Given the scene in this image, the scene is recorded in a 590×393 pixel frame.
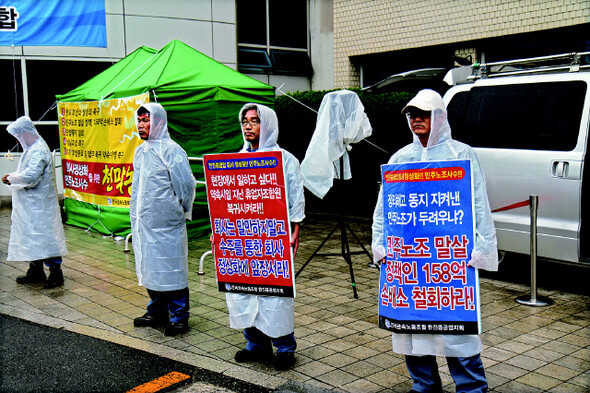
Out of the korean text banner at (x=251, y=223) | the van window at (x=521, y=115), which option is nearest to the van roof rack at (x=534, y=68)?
the van window at (x=521, y=115)

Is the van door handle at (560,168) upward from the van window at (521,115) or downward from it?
downward

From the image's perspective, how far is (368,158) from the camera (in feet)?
36.1

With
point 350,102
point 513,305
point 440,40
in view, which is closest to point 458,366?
point 513,305

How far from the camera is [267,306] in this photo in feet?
14.7

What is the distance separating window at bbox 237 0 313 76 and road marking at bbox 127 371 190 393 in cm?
1318

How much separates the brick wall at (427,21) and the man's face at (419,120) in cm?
A: 842

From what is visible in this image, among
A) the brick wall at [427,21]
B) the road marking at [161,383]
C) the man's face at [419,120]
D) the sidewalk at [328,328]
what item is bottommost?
the road marking at [161,383]

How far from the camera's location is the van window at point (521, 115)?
617 centimetres

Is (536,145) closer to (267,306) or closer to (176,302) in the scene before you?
(267,306)

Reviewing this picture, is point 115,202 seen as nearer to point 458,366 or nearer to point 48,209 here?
point 48,209

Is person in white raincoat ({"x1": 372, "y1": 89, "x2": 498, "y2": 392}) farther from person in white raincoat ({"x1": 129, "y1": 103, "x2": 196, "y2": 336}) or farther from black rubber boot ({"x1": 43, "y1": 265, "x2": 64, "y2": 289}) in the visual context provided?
black rubber boot ({"x1": 43, "y1": 265, "x2": 64, "y2": 289})

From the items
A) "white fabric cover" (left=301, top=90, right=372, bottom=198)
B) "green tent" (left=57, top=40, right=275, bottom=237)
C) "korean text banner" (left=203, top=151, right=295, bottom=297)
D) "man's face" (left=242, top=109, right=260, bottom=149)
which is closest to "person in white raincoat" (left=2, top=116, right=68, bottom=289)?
"green tent" (left=57, top=40, right=275, bottom=237)

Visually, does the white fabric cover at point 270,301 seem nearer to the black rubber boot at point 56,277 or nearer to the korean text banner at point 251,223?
the korean text banner at point 251,223

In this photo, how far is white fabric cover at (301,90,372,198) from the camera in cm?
675
